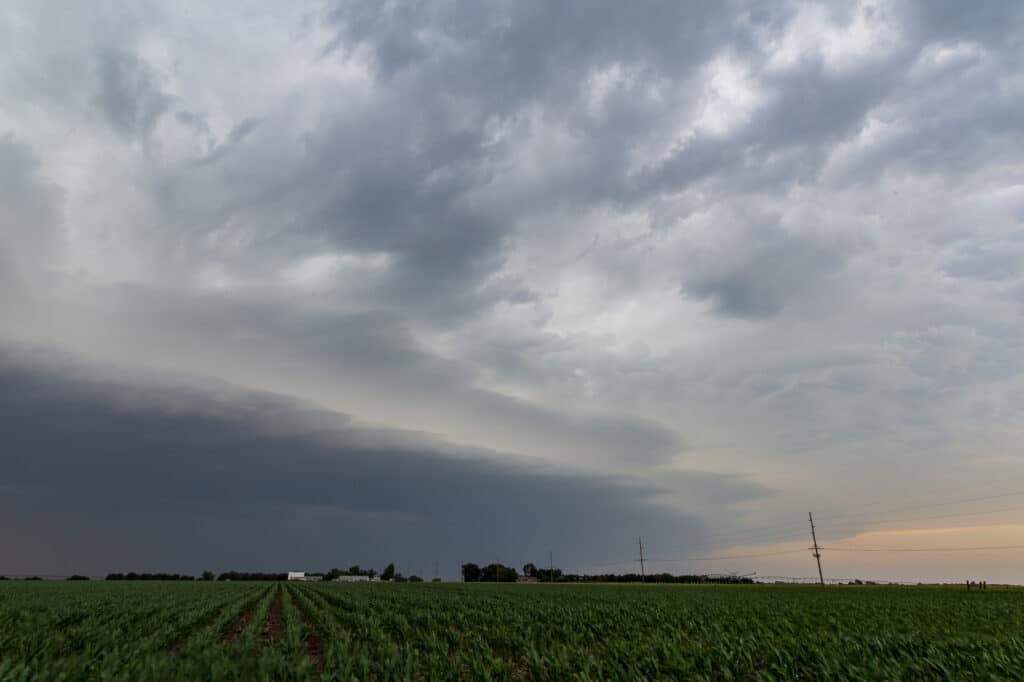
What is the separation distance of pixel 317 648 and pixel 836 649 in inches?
807

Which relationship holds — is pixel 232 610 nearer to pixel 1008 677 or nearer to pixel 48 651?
pixel 48 651

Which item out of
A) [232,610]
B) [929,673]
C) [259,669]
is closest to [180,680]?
[259,669]

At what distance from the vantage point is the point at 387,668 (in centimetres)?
1520

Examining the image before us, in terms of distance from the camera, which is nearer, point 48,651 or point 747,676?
point 747,676

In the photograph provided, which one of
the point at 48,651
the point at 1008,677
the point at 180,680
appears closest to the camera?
the point at 180,680

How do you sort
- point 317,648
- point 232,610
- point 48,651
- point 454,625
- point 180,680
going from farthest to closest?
point 232,610
point 454,625
point 317,648
point 48,651
point 180,680

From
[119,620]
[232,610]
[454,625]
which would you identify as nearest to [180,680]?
[454,625]

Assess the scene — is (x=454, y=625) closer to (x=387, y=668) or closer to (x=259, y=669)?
(x=387, y=668)

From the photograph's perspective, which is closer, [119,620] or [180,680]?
[180,680]

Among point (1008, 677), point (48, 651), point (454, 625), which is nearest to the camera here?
point (1008, 677)

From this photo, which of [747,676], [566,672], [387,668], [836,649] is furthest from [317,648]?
[836,649]

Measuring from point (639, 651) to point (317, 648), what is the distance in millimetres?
15097

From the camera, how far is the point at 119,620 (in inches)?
1262

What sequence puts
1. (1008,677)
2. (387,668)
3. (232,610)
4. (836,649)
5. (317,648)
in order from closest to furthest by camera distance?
(1008,677) < (387,668) < (836,649) < (317,648) < (232,610)
